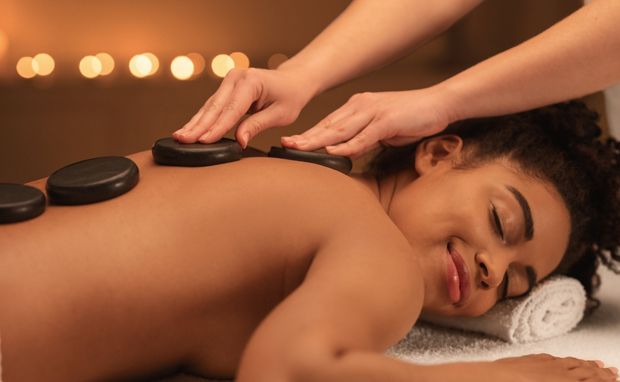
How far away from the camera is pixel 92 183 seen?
105 cm

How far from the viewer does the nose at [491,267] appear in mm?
1201

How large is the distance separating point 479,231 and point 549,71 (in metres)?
0.31

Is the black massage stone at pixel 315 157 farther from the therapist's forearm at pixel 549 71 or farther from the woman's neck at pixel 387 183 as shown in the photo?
the therapist's forearm at pixel 549 71

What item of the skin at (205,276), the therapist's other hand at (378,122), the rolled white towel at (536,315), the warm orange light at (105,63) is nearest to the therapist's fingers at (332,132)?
the therapist's other hand at (378,122)

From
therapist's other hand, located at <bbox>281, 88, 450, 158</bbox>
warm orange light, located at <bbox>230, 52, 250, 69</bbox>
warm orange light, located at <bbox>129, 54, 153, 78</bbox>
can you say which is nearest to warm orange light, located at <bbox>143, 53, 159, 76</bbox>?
warm orange light, located at <bbox>129, 54, 153, 78</bbox>

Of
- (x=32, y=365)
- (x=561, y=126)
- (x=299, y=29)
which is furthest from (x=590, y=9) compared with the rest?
(x=299, y=29)

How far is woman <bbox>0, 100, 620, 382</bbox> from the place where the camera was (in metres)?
0.87

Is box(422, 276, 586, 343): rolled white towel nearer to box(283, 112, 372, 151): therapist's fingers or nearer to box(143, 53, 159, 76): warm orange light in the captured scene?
box(283, 112, 372, 151): therapist's fingers

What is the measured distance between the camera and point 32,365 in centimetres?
98

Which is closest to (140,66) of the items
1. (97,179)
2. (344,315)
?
(97,179)

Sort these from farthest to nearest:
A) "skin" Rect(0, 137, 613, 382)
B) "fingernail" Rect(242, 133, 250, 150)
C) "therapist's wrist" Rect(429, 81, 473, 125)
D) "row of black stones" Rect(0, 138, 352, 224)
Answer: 1. "therapist's wrist" Rect(429, 81, 473, 125)
2. "fingernail" Rect(242, 133, 250, 150)
3. "row of black stones" Rect(0, 138, 352, 224)
4. "skin" Rect(0, 137, 613, 382)

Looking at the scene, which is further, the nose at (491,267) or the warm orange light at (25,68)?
the warm orange light at (25,68)

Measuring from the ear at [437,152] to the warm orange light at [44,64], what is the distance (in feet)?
5.21

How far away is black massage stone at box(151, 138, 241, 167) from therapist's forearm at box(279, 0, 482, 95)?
1.08 feet
